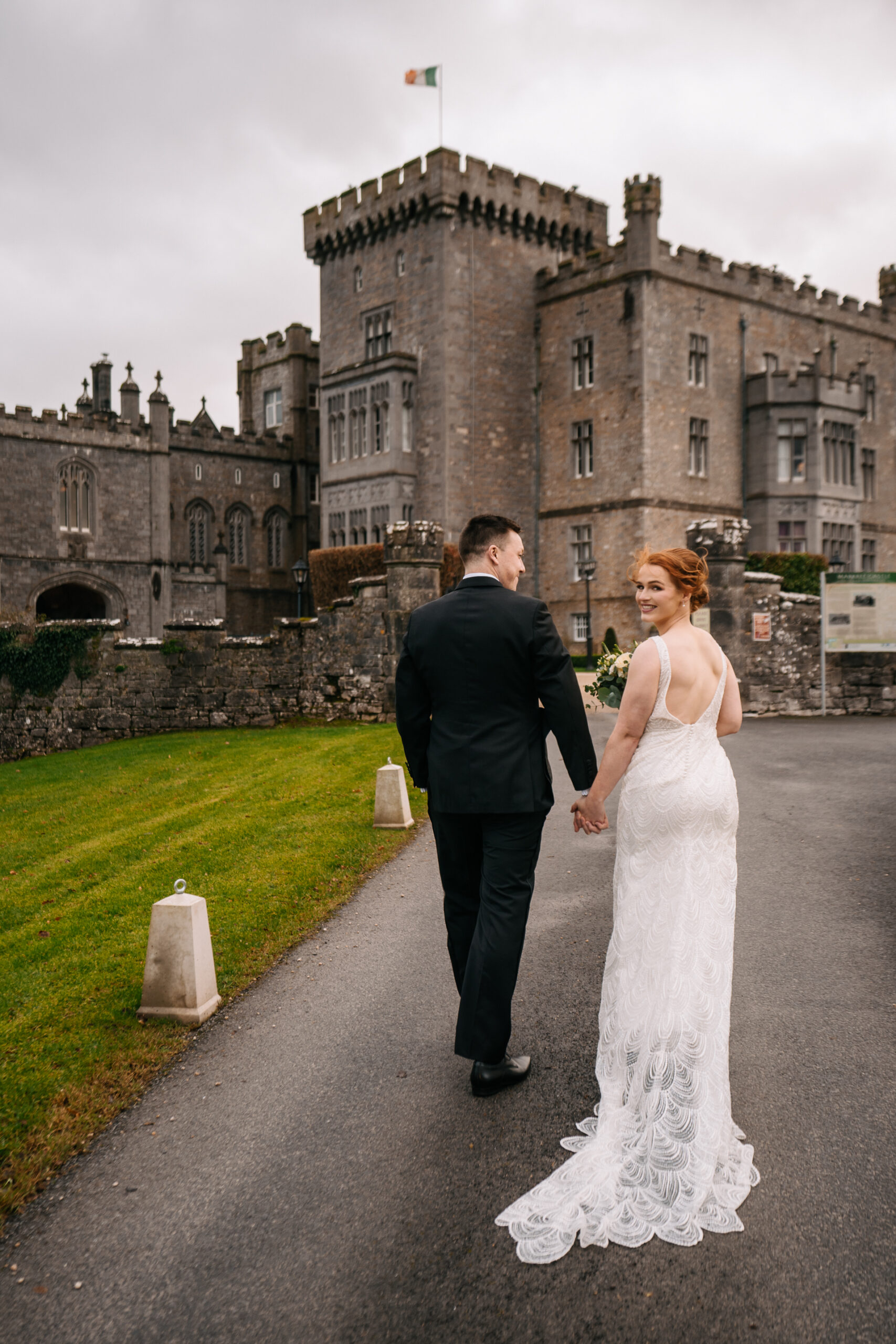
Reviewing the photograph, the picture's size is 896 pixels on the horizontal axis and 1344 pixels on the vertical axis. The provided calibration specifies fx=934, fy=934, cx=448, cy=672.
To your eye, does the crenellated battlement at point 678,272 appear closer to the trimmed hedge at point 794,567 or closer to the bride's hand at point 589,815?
the trimmed hedge at point 794,567

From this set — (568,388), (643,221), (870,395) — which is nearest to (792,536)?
(870,395)

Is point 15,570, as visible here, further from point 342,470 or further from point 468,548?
point 468,548

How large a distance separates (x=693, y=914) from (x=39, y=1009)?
11.6 feet

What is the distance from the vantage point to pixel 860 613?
17875mm

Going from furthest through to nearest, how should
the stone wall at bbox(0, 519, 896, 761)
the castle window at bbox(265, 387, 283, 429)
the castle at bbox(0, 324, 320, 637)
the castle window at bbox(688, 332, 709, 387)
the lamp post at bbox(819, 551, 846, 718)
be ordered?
the castle window at bbox(265, 387, 283, 429), the castle at bbox(0, 324, 320, 637), the castle window at bbox(688, 332, 709, 387), the stone wall at bbox(0, 519, 896, 761), the lamp post at bbox(819, 551, 846, 718)

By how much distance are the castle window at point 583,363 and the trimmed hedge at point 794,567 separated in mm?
8410

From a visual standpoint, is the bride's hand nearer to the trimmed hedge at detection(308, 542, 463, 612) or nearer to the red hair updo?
the red hair updo

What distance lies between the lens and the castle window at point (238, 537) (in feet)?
149

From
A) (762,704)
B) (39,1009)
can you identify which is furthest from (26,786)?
(762,704)

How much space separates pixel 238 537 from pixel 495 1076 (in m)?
43.8

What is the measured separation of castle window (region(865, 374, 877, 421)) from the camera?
122ft

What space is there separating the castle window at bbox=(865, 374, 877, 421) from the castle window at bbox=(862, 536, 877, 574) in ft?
16.1

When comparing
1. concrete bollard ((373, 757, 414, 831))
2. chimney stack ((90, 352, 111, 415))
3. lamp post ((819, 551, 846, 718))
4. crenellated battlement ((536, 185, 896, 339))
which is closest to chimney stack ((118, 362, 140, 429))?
chimney stack ((90, 352, 111, 415))

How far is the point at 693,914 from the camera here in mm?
3713
